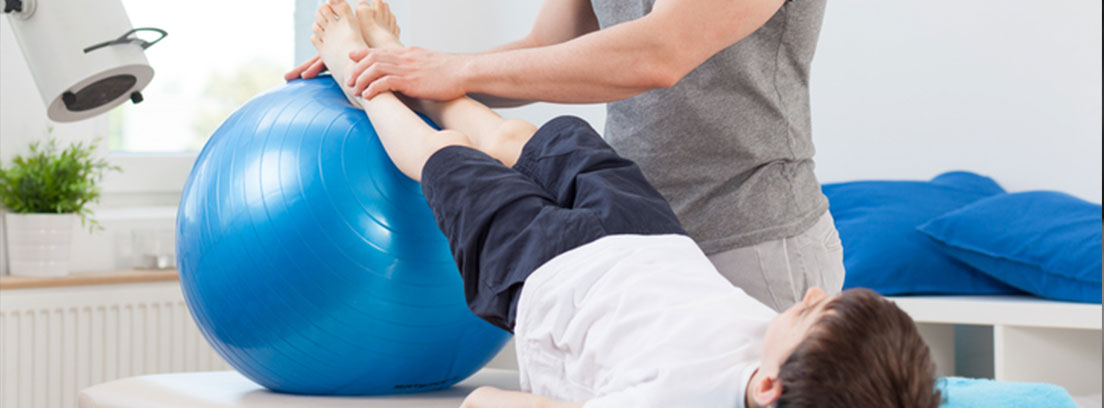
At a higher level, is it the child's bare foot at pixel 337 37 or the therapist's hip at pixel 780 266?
the child's bare foot at pixel 337 37

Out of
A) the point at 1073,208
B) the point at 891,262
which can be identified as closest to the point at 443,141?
the point at 891,262

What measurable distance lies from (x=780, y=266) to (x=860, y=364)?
38 centimetres

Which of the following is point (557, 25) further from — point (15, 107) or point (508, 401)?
point (15, 107)

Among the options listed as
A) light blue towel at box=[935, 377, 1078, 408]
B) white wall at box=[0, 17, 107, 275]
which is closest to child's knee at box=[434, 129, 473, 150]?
light blue towel at box=[935, 377, 1078, 408]

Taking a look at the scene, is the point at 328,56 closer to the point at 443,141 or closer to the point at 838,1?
the point at 443,141

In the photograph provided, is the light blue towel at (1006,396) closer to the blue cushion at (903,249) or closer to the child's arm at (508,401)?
the child's arm at (508,401)

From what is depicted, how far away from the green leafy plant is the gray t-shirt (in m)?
1.67

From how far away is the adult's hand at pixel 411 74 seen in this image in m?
1.31

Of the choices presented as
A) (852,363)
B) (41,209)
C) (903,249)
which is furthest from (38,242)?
(852,363)

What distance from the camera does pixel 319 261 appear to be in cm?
122

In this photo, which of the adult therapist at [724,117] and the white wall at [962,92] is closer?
the adult therapist at [724,117]

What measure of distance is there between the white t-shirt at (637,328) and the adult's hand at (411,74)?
37cm

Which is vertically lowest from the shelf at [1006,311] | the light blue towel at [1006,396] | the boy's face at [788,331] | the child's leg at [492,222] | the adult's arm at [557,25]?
the shelf at [1006,311]

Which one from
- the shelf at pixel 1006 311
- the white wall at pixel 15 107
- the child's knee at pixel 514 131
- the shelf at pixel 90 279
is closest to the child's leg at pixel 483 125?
the child's knee at pixel 514 131
